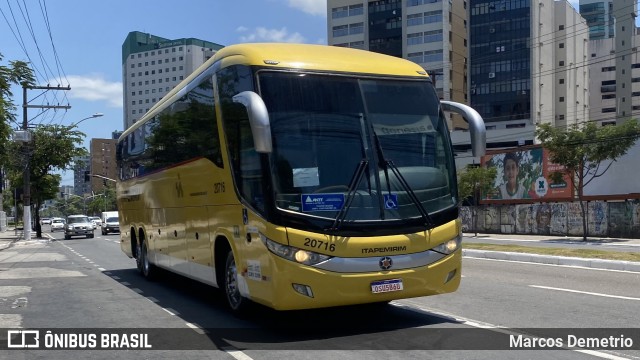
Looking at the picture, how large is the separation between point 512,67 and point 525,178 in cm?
5719

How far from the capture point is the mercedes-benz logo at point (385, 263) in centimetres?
734

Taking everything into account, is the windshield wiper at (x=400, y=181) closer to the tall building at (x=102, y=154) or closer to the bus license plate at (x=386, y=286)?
the bus license plate at (x=386, y=286)

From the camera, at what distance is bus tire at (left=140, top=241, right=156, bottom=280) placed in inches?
567

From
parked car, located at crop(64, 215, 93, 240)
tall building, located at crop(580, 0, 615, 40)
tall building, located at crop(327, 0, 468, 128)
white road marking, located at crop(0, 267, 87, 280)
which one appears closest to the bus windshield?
white road marking, located at crop(0, 267, 87, 280)

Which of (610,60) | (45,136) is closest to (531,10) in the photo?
(610,60)

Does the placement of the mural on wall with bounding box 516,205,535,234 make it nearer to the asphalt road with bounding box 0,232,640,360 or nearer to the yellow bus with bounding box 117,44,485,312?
the asphalt road with bounding box 0,232,640,360

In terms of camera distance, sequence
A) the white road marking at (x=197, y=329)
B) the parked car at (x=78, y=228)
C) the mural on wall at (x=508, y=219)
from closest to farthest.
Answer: the white road marking at (x=197, y=329)
the parked car at (x=78, y=228)
the mural on wall at (x=508, y=219)

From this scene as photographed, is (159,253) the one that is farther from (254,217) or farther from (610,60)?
(610,60)

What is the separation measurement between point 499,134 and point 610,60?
44.5 meters

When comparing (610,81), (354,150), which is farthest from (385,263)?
(610,81)

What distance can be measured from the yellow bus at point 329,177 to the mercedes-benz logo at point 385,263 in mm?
13

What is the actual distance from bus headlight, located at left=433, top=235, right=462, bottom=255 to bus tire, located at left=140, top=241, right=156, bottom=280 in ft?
27.6

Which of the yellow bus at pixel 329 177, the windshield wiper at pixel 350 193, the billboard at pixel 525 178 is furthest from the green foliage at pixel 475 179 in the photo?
the windshield wiper at pixel 350 193

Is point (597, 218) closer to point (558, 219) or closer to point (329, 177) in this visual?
point (558, 219)
